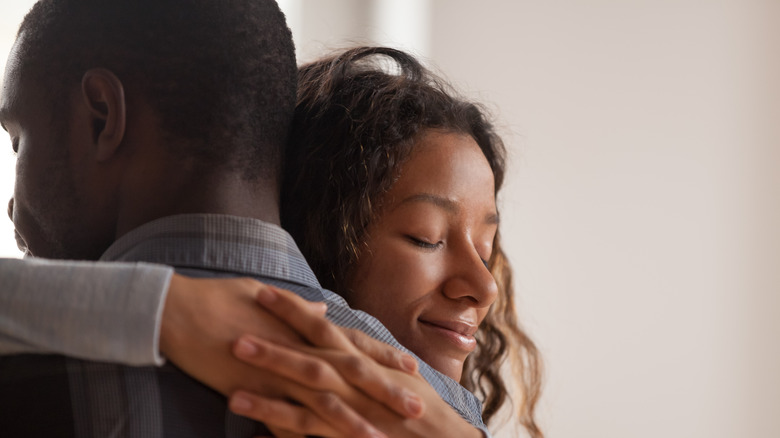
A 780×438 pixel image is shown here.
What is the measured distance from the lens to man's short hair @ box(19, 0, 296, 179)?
2.91ft

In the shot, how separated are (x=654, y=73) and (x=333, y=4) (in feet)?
3.22

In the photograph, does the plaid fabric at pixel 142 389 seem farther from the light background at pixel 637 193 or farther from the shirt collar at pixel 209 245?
the light background at pixel 637 193

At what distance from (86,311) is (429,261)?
0.59 metres

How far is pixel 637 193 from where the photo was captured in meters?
2.33

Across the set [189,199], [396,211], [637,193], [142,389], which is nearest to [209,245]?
[189,199]

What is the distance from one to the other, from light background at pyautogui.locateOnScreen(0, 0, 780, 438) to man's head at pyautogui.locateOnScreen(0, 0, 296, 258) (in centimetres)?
125

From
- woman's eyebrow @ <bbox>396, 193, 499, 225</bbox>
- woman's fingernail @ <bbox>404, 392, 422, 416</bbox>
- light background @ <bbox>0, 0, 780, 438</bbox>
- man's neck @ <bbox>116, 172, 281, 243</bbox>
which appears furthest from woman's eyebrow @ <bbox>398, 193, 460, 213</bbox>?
light background @ <bbox>0, 0, 780, 438</bbox>

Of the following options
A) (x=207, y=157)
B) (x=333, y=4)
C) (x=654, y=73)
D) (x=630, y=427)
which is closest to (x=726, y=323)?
(x=630, y=427)

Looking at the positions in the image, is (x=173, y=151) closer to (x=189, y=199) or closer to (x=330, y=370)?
(x=189, y=199)

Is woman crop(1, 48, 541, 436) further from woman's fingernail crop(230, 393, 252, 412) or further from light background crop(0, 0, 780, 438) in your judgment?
light background crop(0, 0, 780, 438)

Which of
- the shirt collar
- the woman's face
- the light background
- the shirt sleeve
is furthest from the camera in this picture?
the light background

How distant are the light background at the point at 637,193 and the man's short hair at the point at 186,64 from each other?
1.24 m

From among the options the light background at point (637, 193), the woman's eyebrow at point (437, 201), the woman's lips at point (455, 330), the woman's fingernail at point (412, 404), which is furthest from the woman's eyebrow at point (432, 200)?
the light background at point (637, 193)

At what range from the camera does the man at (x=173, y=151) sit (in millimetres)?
764
